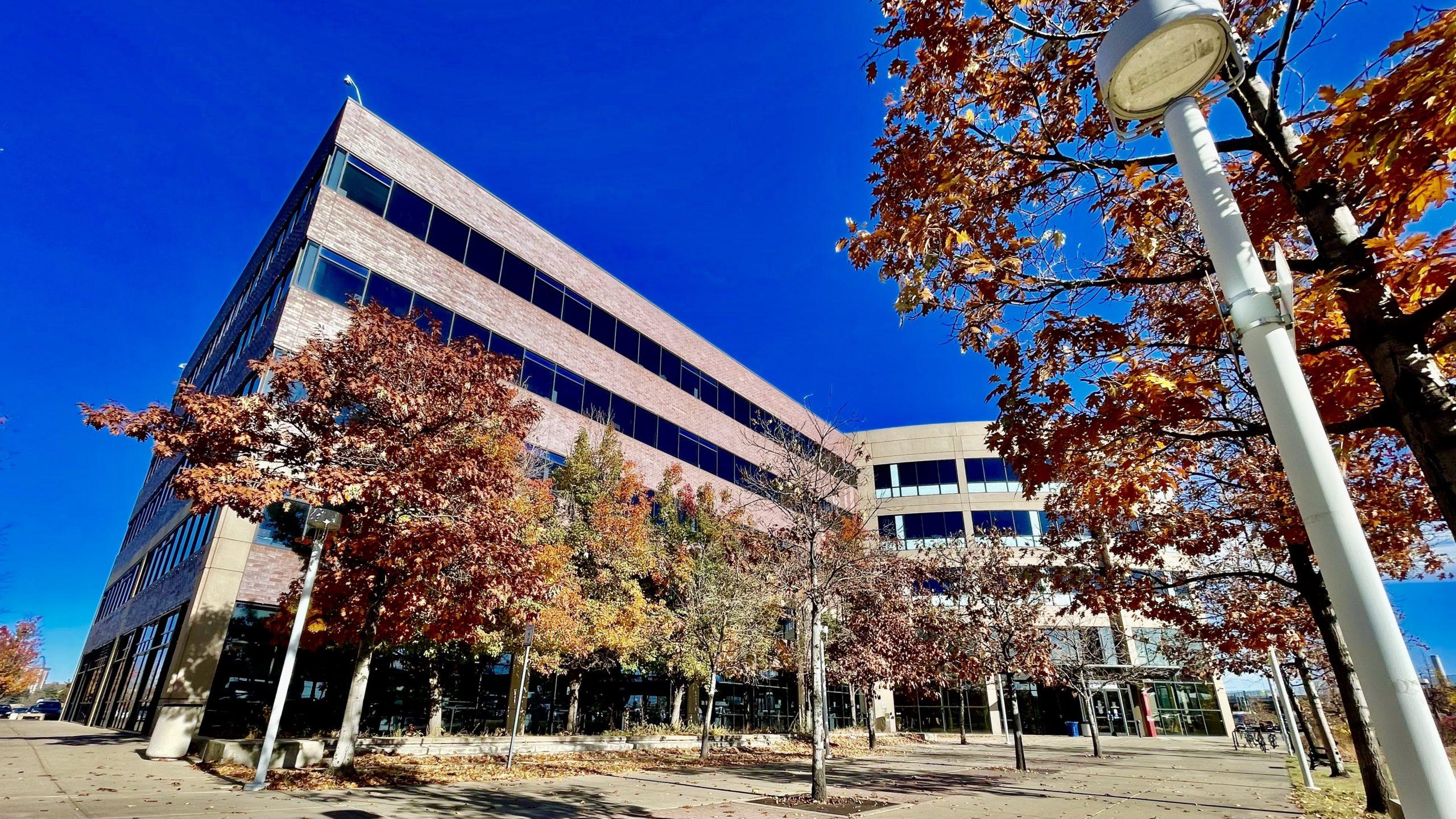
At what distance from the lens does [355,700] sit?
1239 centimetres

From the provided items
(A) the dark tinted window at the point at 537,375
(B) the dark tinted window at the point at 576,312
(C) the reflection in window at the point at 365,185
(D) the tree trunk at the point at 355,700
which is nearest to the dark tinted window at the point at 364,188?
(C) the reflection in window at the point at 365,185

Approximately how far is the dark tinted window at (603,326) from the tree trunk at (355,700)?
17862 mm

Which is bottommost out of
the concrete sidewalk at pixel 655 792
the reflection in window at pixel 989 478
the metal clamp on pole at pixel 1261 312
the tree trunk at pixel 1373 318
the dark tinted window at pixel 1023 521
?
the concrete sidewalk at pixel 655 792

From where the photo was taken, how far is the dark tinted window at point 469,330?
74.5 feet

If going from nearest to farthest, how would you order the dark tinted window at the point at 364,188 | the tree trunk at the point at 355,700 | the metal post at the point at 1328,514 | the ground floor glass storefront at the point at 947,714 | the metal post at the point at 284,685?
the metal post at the point at 1328,514
the metal post at the point at 284,685
the tree trunk at the point at 355,700
the dark tinted window at the point at 364,188
the ground floor glass storefront at the point at 947,714

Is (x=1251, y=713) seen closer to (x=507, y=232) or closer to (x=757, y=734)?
(x=757, y=734)

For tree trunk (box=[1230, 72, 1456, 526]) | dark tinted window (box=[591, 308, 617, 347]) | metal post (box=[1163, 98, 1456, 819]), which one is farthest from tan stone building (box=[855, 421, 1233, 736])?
metal post (box=[1163, 98, 1456, 819])

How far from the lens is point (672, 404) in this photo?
32625mm

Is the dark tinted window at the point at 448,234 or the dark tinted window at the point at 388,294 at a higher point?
the dark tinted window at the point at 448,234

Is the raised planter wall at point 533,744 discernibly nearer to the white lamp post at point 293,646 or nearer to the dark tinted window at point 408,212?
the white lamp post at point 293,646

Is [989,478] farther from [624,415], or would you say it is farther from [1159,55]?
[1159,55]

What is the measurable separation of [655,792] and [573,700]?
9916 millimetres

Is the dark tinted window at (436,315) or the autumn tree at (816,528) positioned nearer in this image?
the autumn tree at (816,528)

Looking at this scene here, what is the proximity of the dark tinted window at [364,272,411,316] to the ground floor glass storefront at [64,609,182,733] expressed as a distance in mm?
9893
